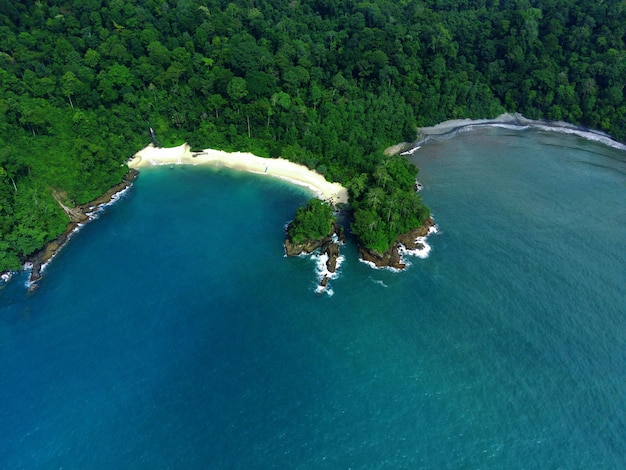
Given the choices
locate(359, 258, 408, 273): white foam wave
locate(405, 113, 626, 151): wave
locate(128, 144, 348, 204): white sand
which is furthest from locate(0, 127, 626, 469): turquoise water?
locate(405, 113, 626, 151): wave

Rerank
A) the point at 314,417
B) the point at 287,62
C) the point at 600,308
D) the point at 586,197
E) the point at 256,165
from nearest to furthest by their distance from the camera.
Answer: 1. the point at 314,417
2. the point at 600,308
3. the point at 586,197
4. the point at 256,165
5. the point at 287,62

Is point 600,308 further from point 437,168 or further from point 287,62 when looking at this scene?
point 287,62

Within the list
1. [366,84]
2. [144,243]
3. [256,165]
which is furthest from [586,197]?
[144,243]

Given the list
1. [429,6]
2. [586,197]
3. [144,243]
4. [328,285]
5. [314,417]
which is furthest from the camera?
[429,6]

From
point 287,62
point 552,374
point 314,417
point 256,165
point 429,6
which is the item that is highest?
point 429,6

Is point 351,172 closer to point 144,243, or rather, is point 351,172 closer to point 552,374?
point 144,243

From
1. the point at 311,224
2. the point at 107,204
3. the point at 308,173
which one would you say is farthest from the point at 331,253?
the point at 107,204

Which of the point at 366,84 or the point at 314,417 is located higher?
the point at 366,84

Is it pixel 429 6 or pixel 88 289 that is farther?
pixel 429 6

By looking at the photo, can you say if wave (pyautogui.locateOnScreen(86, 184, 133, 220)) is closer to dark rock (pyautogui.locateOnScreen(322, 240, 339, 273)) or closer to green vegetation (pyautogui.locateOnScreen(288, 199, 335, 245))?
green vegetation (pyautogui.locateOnScreen(288, 199, 335, 245))
